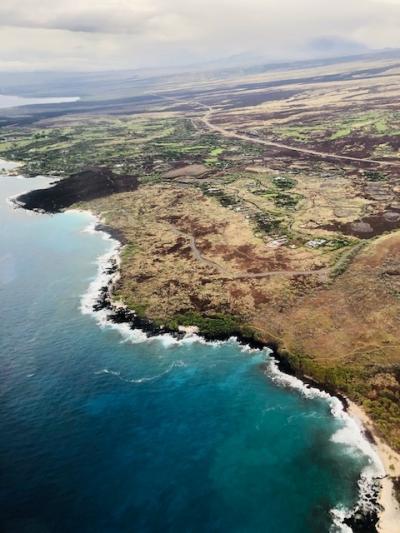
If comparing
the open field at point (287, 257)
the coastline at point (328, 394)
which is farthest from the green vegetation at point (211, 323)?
the coastline at point (328, 394)

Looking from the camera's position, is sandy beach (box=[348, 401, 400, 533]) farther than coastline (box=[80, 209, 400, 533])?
No

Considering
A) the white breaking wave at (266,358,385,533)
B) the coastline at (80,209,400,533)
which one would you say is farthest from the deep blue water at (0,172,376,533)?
the coastline at (80,209,400,533)

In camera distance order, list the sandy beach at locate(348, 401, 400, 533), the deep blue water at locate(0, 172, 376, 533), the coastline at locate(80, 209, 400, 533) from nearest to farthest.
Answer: the sandy beach at locate(348, 401, 400, 533) < the coastline at locate(80, 209, 400, 533) < the deep blue water at locate(0, 172, 376, 533)

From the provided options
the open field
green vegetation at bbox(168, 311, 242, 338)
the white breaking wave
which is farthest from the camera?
green vegetation at bbox(168, 311, 242, 338)

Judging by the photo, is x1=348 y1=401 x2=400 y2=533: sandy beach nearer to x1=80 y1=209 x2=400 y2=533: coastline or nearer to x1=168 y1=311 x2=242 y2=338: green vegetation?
x1=80 y1=209 x2=400 y2=533: coastline

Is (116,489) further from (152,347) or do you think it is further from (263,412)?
(152,347)

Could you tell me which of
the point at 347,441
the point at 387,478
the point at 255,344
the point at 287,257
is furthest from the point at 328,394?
the point at 287,257
